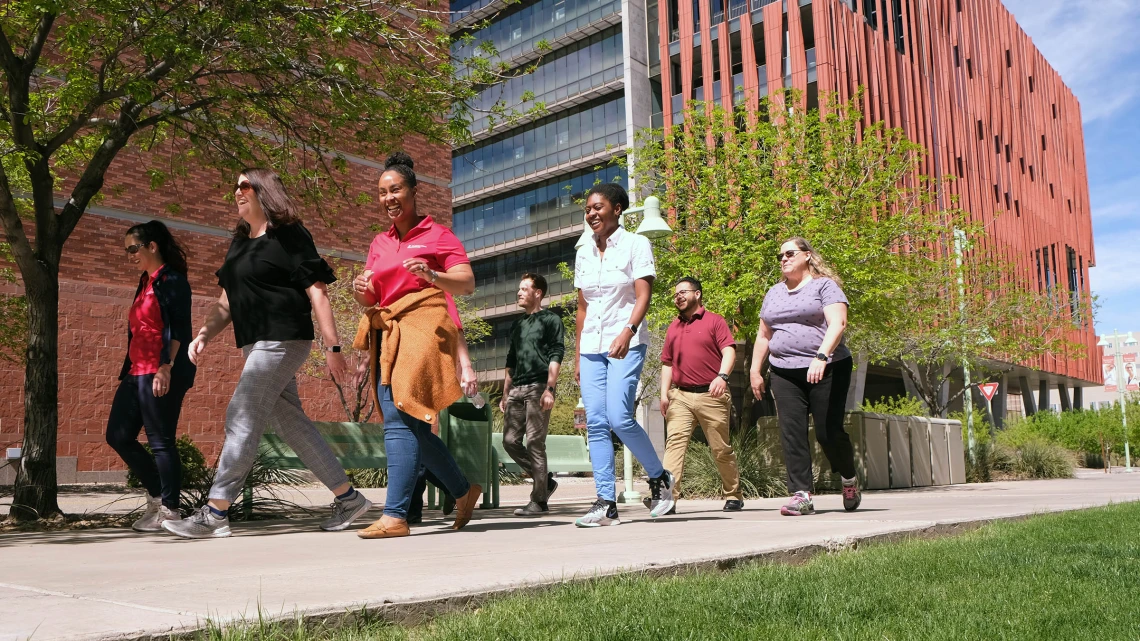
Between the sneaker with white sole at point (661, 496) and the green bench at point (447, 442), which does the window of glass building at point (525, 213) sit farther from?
the sneaker with white sole at point (661, 496)

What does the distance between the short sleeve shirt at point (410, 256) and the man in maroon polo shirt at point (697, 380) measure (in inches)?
130

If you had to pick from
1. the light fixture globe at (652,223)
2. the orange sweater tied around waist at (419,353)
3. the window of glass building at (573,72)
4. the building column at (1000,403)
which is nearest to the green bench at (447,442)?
the orange sweater tied around waist at (419,353)

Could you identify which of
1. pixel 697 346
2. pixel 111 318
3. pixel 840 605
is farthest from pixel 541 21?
pixel 840 605

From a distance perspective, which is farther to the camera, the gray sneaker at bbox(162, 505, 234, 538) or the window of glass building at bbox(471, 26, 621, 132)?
the window of glass building at bbox(471, 26, 621, 132)

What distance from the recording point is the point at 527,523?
6684 millimetres

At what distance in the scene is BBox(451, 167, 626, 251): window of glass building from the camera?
4703 cm

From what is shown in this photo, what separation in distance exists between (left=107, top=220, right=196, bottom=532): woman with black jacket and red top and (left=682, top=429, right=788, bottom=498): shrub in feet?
21.8

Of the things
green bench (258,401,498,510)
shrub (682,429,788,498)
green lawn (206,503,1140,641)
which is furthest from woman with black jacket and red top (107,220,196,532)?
shrub (682,429,788,498)

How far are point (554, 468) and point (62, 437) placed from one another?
1136 cm

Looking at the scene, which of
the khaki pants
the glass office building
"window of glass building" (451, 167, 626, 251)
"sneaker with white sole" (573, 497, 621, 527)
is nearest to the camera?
"sneaker with white sole" (573, 497, 621, 527)

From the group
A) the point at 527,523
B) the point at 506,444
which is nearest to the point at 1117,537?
the point at 527,523

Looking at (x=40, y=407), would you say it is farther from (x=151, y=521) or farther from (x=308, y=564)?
(x=308, y=564)

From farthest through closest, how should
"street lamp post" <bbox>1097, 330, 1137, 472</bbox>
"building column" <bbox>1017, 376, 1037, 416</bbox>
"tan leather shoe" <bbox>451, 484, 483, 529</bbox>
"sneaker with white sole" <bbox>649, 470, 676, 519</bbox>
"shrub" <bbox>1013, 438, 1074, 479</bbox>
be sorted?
1. "building column" <bbox>1017, 376, 1037, 416</bbox>
2. "street lamp post" <bbox>1097, 330, 1137, 472</bbox>
3. "shrub" <bbox>1013, 438, 1074, 479</bbox>
4. "sneaker with white sole" <bbox>649, 470, 676, 519</bbox>
5. "tan leather shoe" <bbox>451, 484, 483, 529</bbox>

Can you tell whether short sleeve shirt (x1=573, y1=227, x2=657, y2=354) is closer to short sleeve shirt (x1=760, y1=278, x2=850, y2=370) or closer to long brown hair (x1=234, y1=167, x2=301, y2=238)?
short sleeve shirt (x1=760, y1=278, x2=850, y2=370)
